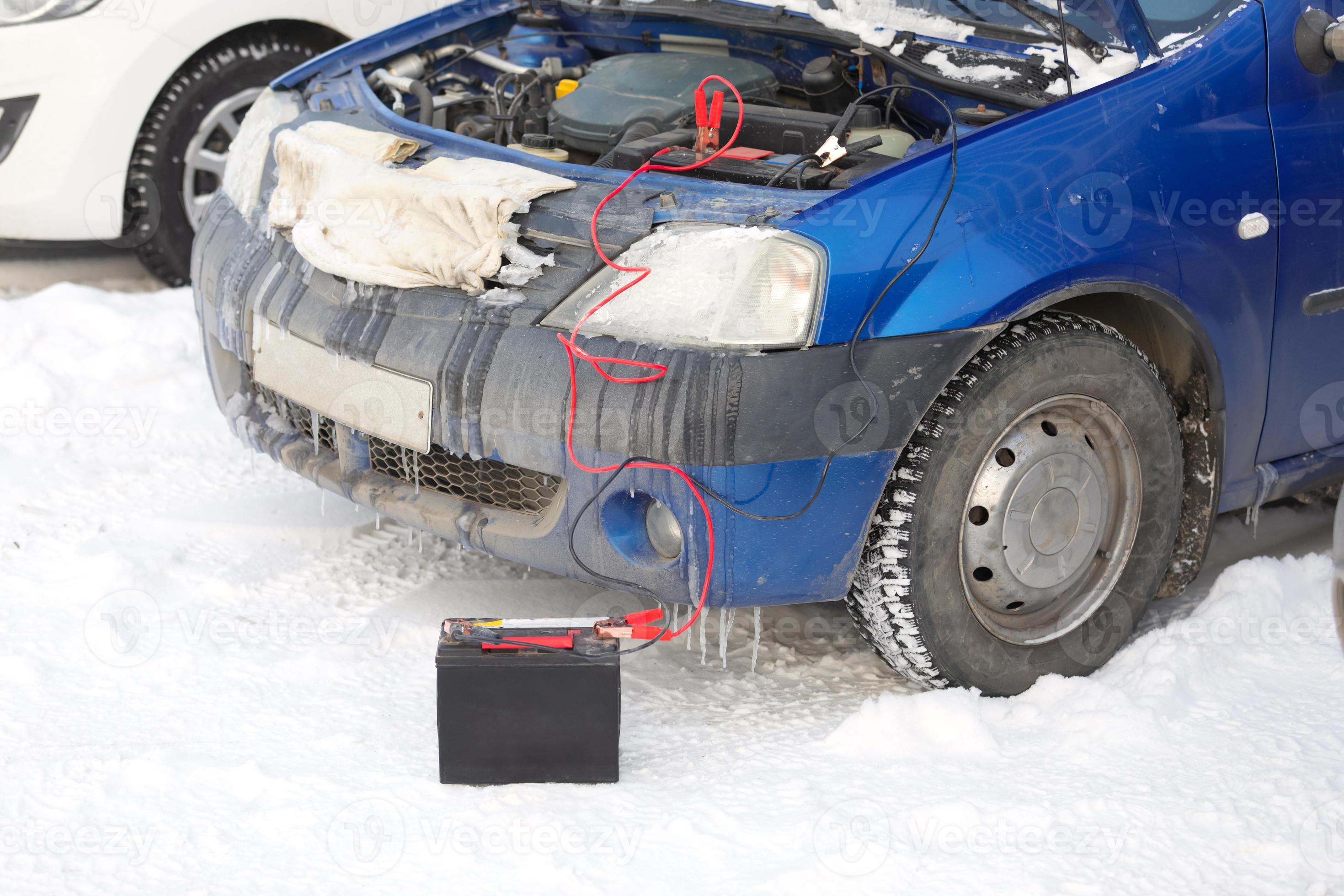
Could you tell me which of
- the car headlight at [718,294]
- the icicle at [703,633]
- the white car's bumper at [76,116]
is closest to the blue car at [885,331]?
the car headlight at [718,294]

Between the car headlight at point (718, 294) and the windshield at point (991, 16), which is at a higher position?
the windshield at point (991, 16)

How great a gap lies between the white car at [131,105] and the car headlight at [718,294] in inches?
117

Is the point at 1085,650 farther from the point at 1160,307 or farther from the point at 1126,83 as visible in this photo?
the point at 1126,83

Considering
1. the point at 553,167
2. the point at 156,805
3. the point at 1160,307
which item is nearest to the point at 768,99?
the point at 553,167

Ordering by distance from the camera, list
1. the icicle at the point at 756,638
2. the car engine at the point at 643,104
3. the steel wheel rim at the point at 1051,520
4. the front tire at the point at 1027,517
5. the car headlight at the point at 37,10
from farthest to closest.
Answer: the car headlight at the point at 37,10 → the car engine at the point at 643,104 → the icicle at the point at 756,638 → the steel wheel rim at the point at 1051,520 → the front tire at the point at 1027,517

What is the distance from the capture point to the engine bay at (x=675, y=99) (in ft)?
9.27

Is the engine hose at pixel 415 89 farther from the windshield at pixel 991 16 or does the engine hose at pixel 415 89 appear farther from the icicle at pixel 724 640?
the icicle at pixel 724 640

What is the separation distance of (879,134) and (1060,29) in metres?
0.45

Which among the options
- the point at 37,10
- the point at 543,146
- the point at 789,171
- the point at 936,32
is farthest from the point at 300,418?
the point at 37,10

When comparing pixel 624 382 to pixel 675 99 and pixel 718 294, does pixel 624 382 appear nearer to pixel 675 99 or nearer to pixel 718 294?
pixel 718 294

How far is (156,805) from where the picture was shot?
2322mm

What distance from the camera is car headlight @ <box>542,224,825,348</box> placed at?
227cm

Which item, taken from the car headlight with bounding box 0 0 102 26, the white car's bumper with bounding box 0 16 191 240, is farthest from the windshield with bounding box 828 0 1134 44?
the car headlight with bounding box 0 0 102 26

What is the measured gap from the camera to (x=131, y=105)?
184 inches
